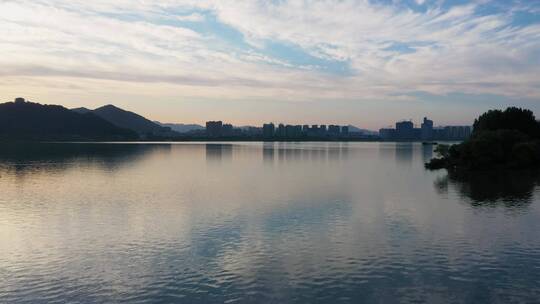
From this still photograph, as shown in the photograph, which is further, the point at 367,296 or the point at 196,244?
the point at 196,244

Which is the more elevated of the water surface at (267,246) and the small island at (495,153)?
the small island at (495,153)

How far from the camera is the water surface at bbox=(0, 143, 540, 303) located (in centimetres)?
3186

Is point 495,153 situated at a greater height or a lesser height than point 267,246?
greater

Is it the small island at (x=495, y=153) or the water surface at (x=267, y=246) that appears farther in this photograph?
the small island at (x=495, y=153)

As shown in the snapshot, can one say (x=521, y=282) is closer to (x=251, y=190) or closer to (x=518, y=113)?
(x=251, y=190)

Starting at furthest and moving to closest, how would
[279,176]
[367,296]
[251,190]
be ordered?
[279,176] → [251,190] → [367,296]

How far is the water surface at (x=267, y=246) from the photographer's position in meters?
31.9

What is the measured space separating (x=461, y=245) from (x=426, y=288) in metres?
14.6

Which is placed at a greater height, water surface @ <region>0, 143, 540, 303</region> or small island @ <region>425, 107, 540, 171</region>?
small island @ <region>425, 107, 540, 171</region>

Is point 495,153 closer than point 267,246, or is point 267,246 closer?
point 267,246

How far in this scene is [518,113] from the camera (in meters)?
154

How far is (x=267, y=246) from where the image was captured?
43375mm

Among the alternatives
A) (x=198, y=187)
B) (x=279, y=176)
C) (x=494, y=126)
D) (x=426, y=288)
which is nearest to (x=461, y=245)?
(x=426, y=288)

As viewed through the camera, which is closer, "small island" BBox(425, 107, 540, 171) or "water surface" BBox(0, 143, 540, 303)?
"water surface" BBox(0, 143, 540, 303)
